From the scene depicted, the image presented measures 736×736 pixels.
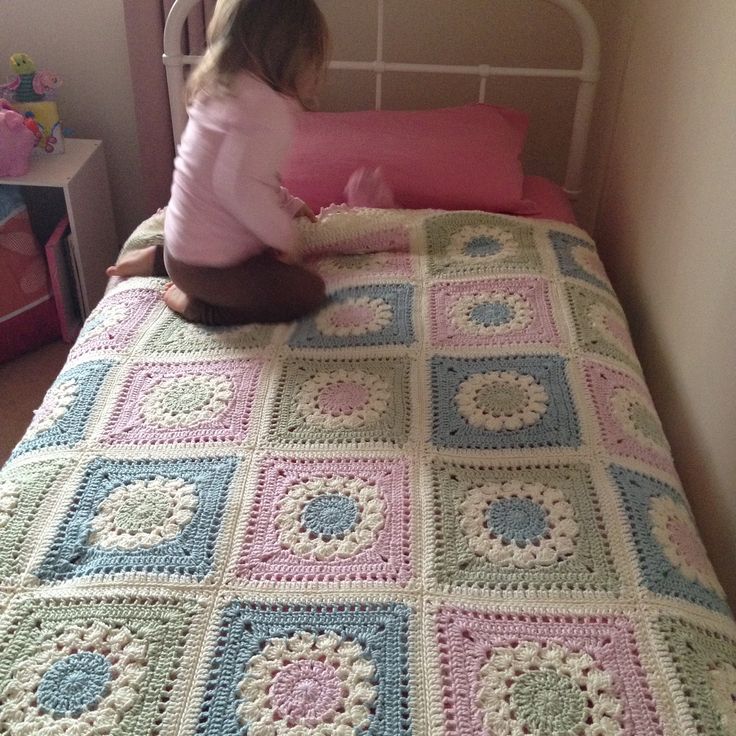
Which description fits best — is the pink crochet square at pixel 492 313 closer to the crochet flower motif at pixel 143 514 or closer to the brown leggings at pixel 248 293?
the brown leggings at pixel 248 293

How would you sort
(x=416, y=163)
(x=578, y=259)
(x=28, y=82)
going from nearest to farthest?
(x=578, y=259) < (x=416, y=163) < (x=28, y=82)

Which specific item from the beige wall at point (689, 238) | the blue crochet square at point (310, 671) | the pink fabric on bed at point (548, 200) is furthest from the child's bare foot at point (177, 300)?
the beige wall at point (689, 238)

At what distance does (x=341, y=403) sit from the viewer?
1.40 m

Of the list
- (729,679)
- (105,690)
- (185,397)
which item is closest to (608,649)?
(729,679)

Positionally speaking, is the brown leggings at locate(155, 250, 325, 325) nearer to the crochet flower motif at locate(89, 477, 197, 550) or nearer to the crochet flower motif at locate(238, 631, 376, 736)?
the crochet flower motif at locate(89, 477, 197, 550)

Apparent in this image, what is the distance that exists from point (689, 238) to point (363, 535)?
91 centimetres

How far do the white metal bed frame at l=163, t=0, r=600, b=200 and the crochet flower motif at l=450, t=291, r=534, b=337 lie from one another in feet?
2.47

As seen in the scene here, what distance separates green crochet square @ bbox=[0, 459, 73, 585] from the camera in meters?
1.10

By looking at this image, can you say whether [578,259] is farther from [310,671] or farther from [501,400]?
[310,671]

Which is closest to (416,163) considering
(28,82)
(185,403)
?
(185,403)

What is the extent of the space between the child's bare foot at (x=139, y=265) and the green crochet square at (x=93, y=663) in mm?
958

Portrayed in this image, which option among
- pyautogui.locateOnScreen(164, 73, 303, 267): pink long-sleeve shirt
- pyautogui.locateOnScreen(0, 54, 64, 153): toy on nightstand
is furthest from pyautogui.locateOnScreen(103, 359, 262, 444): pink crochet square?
pyautogui.locateOnScreen(0, 54, 64, 153): toy on nightstand

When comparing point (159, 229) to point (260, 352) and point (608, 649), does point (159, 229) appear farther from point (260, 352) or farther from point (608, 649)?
point (608, 649)

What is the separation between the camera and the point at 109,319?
64.9 inches
